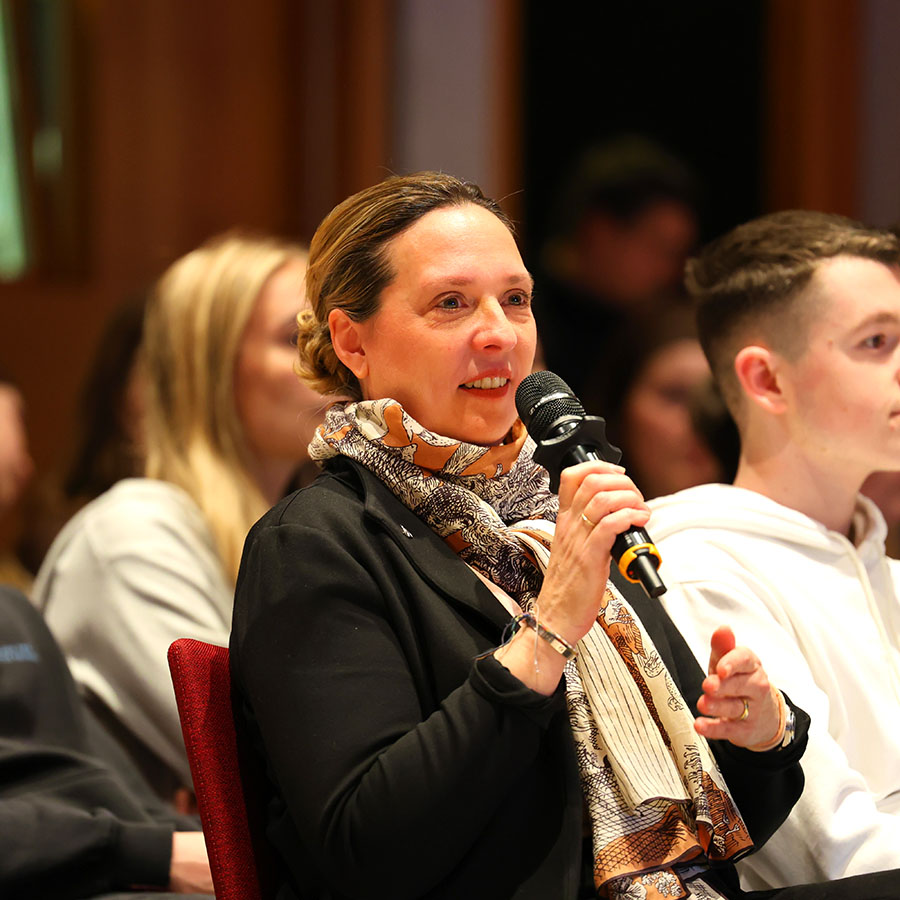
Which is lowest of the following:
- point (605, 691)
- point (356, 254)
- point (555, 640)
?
point (605, 691)

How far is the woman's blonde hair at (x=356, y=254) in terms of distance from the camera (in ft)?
5.82

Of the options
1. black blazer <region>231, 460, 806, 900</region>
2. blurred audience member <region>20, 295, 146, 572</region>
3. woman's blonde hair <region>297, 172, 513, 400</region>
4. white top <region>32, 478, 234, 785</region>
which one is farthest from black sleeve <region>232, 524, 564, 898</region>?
blurred audience member <region>20, 295, 146, 572</region>

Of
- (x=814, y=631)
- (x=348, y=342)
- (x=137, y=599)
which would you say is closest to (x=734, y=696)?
(x=814, y=631)

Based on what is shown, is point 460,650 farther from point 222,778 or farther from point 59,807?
point 59,807

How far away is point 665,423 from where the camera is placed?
11.8 ft

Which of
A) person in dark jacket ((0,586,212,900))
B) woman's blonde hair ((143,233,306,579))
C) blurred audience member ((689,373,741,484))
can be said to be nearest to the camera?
person in dark jacket ((0,586,212,900))

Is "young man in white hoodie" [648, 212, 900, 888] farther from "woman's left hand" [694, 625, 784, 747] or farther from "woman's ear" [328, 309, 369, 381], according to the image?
"woman's ear" [328, 309, 369, 381]

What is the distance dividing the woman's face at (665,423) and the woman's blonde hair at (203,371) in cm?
106

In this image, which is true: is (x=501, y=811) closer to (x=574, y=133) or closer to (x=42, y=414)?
(x=42, y=414)

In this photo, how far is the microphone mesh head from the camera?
61.9 inches

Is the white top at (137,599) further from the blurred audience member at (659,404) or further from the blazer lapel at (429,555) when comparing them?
the blurred audience member at (659,404)

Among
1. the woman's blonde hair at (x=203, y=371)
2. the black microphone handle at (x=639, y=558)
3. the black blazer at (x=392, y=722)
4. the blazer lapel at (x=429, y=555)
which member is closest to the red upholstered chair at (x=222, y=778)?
the black blazer at (x=392, y=722)

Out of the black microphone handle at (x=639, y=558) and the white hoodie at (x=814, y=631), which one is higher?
the black microphone handle at (x=639, y=558)

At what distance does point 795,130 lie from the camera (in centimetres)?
501
